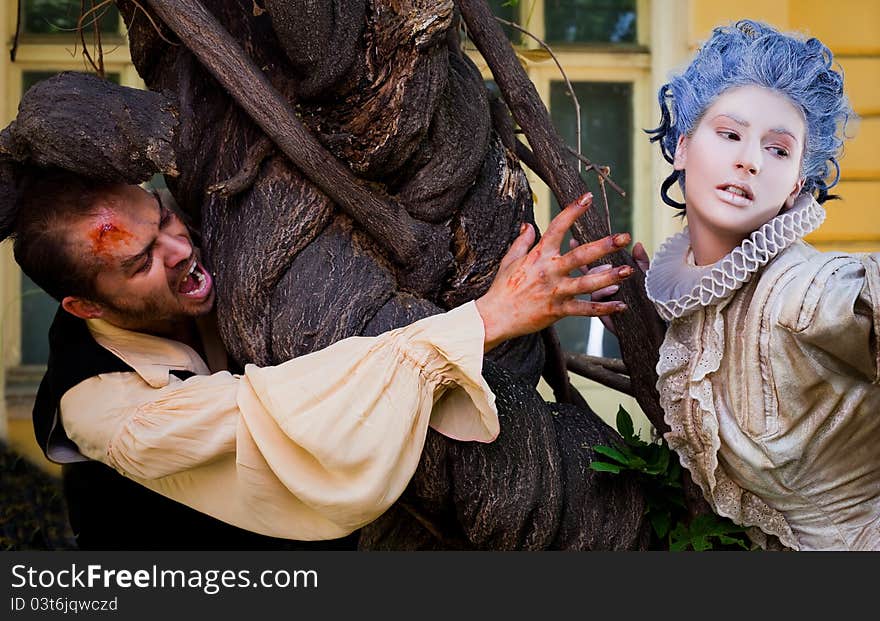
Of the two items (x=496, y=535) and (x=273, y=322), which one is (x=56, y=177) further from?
(x=496, y=535)

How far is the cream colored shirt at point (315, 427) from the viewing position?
1.88 metres

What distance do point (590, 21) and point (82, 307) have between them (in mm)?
3232

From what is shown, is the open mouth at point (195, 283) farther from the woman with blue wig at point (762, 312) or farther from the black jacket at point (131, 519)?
the woman with blue wig at point (762, 312)

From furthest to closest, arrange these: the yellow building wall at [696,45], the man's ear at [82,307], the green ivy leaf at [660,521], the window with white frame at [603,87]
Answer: the window with white frame at [603,87]
the yellow building wall at [696,45]
the green ivy leaf at [660,521]
the man's ear at [82,307]

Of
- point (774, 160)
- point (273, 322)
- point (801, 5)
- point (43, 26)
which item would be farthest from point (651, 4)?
point (273, 322)

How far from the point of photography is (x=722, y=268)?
2.04 meters

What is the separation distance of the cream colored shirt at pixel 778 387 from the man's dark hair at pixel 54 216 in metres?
1.04

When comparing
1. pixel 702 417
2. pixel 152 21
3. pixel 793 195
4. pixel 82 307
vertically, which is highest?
pixel 152 21

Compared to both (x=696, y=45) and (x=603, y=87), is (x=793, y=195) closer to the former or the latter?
(x=696, y=45)

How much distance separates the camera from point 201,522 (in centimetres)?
229

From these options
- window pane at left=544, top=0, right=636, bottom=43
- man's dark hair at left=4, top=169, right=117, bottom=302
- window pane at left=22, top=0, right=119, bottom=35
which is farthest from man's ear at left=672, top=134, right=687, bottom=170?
window pane at left=22, top=0, right=119, bottom=35

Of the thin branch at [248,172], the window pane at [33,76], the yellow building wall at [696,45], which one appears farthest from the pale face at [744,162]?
the window pane at [33,76]

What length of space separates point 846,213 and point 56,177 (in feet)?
11.3

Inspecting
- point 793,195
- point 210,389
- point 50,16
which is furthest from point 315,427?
point 50,16
